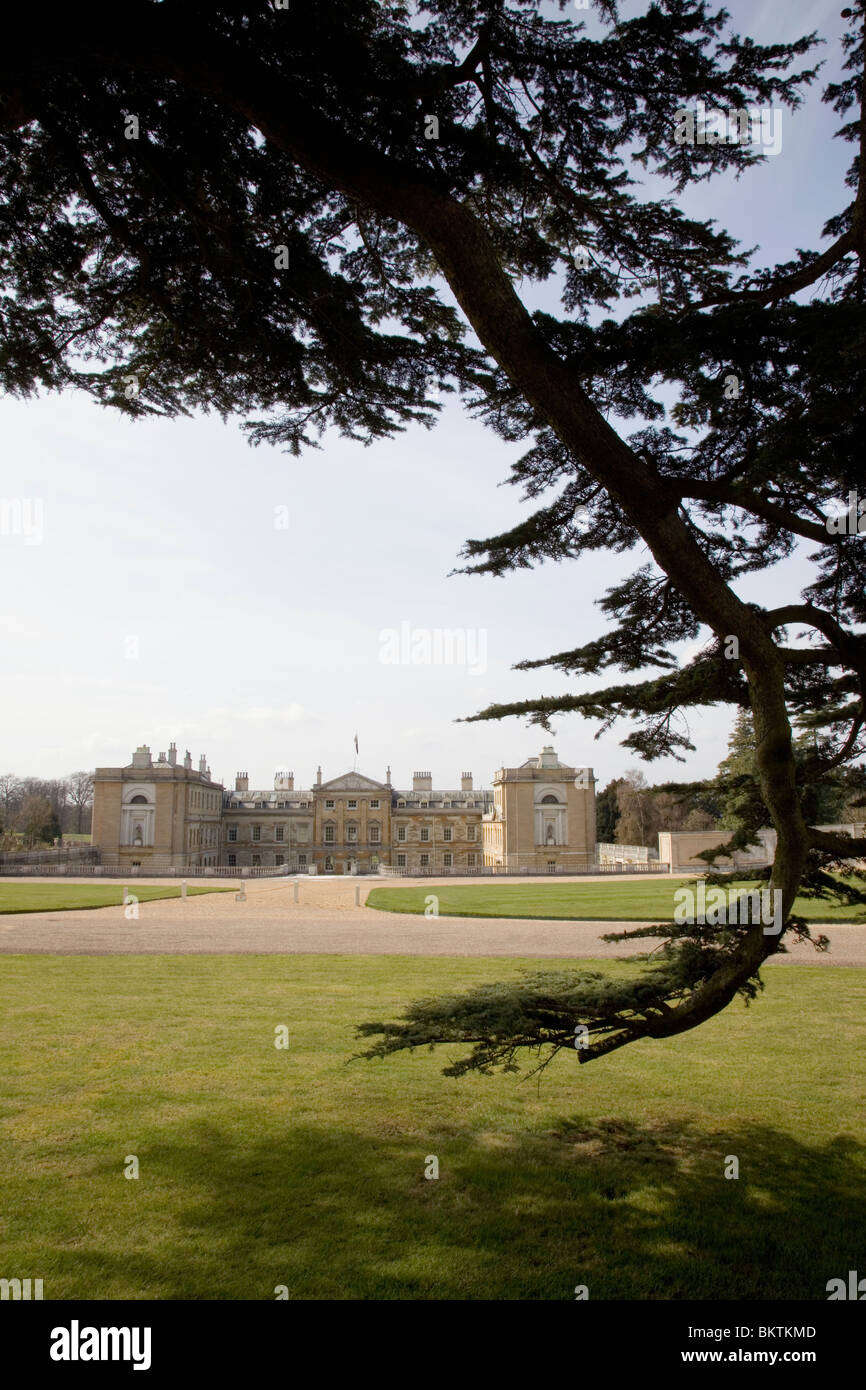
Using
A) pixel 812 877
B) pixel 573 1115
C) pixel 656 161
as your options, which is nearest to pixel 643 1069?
pixel 573 1115

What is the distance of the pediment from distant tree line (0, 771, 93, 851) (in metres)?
23.3

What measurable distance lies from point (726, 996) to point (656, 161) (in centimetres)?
480

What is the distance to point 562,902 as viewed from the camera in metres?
28.1

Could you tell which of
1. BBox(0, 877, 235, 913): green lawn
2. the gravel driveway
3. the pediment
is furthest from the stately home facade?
the gravel driveway

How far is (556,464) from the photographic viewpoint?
492cm

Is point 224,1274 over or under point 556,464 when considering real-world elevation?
under

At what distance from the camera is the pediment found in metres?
70.1

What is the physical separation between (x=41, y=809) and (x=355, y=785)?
87.0 feet

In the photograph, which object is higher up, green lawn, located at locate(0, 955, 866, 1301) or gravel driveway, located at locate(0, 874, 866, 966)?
green lawn, located at locate(0, 955, 866, 1301)

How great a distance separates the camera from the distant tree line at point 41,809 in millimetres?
63719

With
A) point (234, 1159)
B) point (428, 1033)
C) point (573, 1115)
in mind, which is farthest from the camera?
point (573, 1115)

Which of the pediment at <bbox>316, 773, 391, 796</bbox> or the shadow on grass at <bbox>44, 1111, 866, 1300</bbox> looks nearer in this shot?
the shadow on grass at <bbox>44, 1111, 866, 1300</bbox>

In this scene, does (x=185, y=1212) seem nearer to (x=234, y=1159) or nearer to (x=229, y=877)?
(x=234, y=1159)

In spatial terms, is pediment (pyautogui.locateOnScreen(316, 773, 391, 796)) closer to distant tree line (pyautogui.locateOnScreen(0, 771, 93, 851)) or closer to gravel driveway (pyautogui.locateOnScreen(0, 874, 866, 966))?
distant tree line (pyautogui.locateOnScreen(0, 771, 93, 851))
